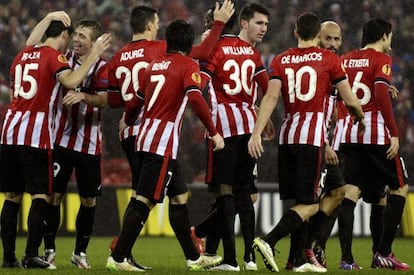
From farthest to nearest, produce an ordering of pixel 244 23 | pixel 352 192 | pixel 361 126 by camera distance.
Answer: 1. pixel 352 192
2. pixel 244 23
3. pixel 361 126

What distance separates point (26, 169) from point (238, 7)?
7.48 m

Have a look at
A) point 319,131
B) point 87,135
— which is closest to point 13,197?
point 87,135

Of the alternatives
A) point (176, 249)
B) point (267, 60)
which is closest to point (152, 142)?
point (176, 249)

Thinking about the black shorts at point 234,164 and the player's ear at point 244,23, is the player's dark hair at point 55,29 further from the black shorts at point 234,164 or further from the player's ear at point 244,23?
the black shorts at point 234,164

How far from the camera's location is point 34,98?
27.7 feet

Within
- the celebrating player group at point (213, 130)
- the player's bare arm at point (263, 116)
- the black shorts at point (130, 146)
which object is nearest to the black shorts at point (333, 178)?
the celebrating player group at point (213, 130)

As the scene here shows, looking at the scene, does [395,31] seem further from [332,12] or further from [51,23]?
[51,23]

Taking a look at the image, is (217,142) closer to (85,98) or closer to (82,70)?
(82,70)

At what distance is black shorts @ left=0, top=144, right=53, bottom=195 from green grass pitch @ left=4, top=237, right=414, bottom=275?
655 mm

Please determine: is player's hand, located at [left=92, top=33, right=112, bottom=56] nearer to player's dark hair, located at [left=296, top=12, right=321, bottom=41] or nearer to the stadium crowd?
player's dark hair, located at [left=296, top=12, right=321, bottom=41]

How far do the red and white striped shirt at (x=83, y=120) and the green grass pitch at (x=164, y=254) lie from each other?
101 cm

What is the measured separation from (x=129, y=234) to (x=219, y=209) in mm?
922

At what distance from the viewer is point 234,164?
8.34 meters

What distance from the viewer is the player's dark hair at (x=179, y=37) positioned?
790 cm
